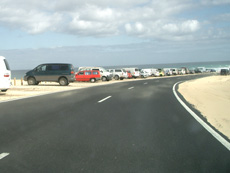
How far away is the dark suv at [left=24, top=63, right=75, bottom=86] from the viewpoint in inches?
975

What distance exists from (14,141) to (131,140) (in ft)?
7.71

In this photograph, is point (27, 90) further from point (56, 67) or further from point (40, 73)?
point (56, 67)

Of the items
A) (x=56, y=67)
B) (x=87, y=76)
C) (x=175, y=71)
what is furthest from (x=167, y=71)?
(x=56, y=67)

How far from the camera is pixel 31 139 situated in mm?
5332

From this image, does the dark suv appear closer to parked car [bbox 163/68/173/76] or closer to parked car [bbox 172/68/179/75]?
parked car [bbox 163/68/173/76]

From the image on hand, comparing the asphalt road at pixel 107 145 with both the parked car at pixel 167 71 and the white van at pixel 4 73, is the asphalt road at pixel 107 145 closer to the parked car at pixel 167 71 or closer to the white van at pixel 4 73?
the white van at pixel 4 73

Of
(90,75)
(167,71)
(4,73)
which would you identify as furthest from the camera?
(167,71)

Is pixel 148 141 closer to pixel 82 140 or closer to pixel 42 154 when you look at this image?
pixel 82 140

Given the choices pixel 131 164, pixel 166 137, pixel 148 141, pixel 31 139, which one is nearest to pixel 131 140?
pixel 148 141

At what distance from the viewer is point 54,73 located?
24906 mm

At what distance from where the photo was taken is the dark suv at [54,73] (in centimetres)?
2477

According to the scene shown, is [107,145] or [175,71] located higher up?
[175,71]

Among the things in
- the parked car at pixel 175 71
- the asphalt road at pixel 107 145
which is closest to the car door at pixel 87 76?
the asphalt road at pixel 107 145

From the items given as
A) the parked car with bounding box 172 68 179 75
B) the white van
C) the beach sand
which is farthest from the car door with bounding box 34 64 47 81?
the parked car with bounding box 172 68 179 75
